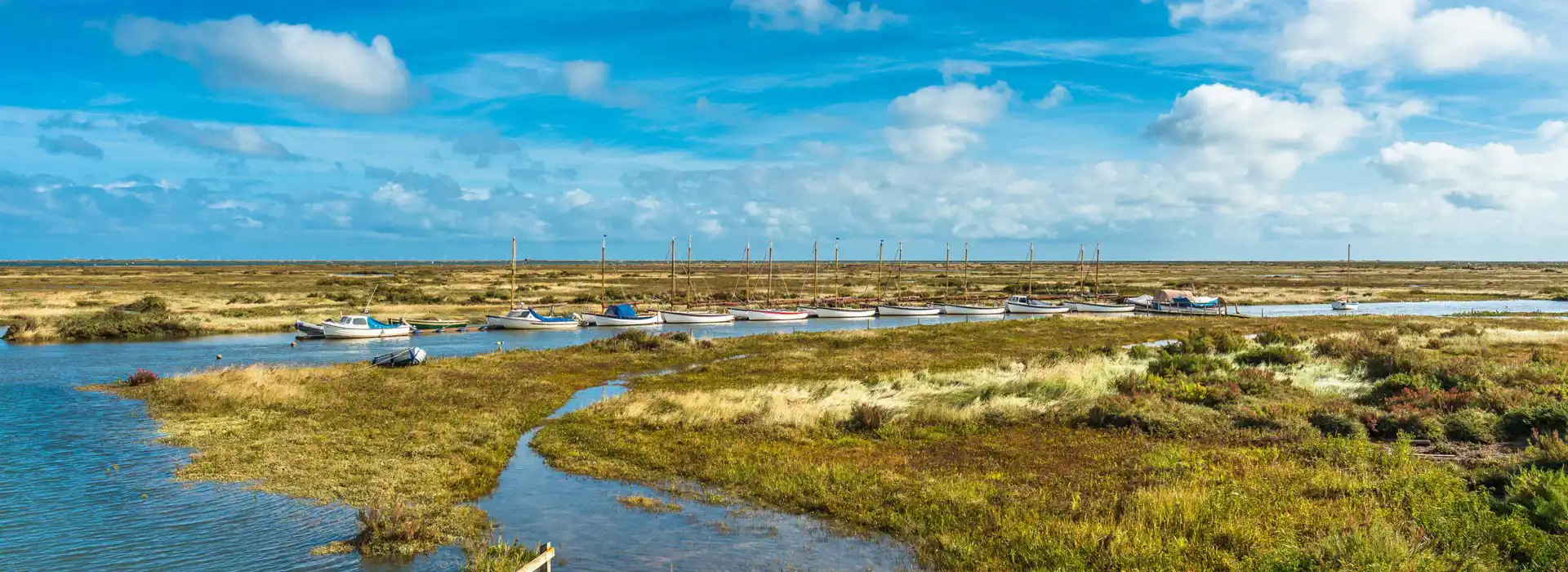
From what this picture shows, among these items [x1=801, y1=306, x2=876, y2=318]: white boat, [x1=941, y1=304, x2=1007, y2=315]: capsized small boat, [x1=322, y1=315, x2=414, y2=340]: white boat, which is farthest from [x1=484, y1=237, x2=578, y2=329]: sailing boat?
[x1=941, y1=304, x2=1007, y2=315]: capsized small boat

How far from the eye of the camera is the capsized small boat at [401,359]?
3356cm

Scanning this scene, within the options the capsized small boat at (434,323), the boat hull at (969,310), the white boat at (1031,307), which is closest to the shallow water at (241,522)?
the capsized small boat at (434,323)

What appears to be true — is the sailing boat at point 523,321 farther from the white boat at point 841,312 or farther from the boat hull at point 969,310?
the boat hull at point 969,310

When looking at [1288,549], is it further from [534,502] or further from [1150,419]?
[534,502]

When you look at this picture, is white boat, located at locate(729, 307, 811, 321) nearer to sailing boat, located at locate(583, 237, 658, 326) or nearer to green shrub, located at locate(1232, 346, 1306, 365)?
sailing boat, located at locate(583, 237, 658, 326)

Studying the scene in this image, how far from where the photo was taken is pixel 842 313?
3098 inches

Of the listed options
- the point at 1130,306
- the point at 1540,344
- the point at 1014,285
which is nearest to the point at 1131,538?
the point at 1540,344

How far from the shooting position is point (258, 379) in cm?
2714

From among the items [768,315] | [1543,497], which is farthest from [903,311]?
[1543,497]

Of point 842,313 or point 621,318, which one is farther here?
point 842,313

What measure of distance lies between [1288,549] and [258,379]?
1131 inches

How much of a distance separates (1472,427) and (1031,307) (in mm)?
A: 69466

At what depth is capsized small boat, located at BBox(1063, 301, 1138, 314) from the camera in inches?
3255

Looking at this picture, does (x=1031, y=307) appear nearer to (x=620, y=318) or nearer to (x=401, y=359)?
(x=620, y=318)
